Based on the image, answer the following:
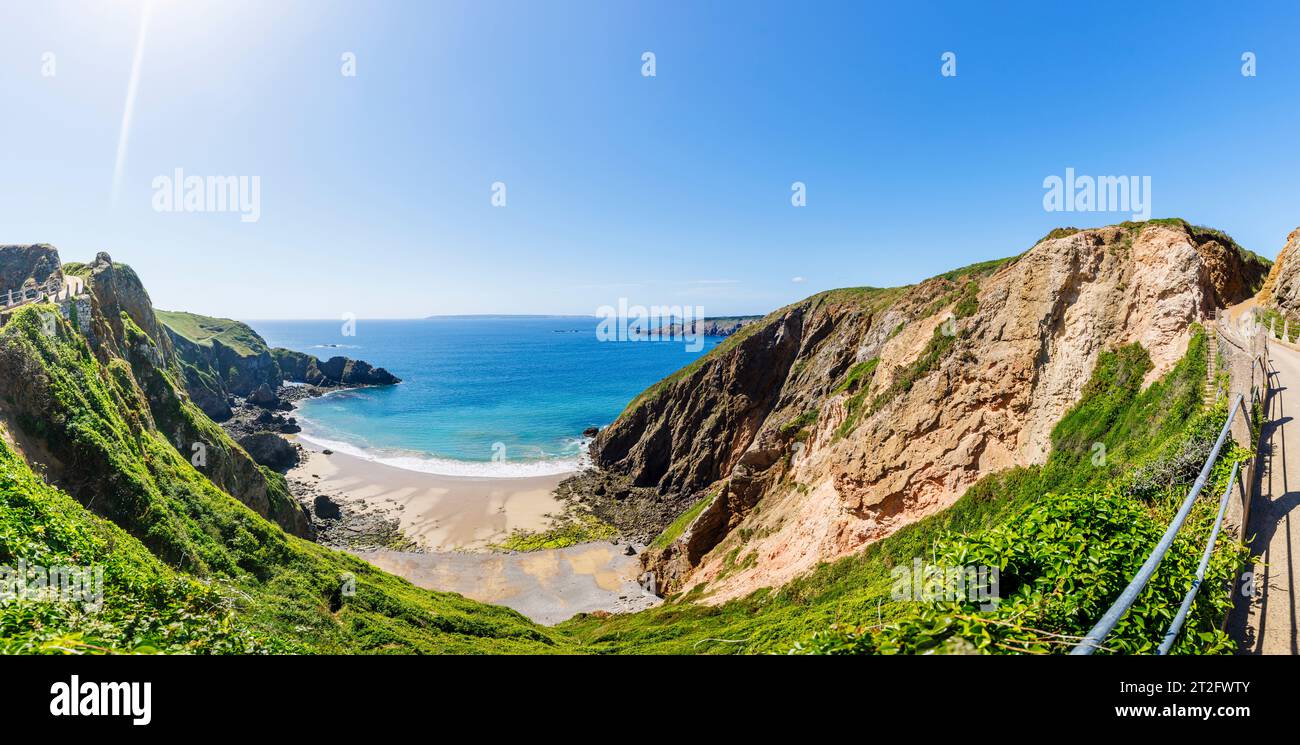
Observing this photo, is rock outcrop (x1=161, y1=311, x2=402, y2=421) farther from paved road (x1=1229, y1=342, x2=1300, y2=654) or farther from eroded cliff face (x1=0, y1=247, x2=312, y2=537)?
paved road (x1=1229, y1=342, x2=1300, y2=654)

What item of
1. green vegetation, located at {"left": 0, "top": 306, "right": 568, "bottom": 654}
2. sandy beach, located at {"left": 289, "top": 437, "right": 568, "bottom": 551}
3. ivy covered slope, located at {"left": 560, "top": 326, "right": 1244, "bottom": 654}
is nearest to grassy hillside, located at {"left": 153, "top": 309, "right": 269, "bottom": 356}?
sandy beach, located at {"left": 289, "top": 437, "right": 568, "bottom": 551}

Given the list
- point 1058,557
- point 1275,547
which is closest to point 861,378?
point 1275,547

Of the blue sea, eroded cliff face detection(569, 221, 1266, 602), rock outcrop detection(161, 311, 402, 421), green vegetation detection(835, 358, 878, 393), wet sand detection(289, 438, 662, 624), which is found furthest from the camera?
rock outcrop detection(161, 311, 402, 421)

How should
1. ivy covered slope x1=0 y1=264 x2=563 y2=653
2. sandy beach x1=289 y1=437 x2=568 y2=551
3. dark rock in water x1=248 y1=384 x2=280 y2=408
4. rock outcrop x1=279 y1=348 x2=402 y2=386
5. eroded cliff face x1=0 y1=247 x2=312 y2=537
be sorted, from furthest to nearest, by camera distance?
rock outcrop x1=279 y1=348 x2=402 y2=386 → dark rock in water x1=248 y1=384 x2=280 y2=408 → sandy beach x1=289 y1=437 x2=568 y2=551 → eroded cliff face x1=0 y1=247 x2=312 y2=537 → ivy covered slope x1=0 y1=264 x2=563 y2=653

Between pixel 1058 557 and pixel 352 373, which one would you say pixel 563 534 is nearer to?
pixel 1058 557

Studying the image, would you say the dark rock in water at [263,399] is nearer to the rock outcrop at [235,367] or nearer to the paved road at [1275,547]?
the rock outcrop at [235,367]

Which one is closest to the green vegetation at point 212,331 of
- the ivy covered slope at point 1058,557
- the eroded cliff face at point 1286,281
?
the ivy covered slope at point 1058,557

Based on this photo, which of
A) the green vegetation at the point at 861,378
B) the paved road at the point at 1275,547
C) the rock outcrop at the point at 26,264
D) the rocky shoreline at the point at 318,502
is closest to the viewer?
the paved road at the point at 1275,547
